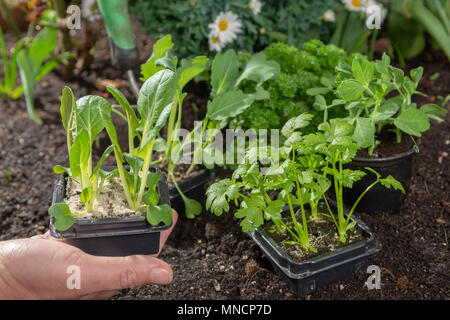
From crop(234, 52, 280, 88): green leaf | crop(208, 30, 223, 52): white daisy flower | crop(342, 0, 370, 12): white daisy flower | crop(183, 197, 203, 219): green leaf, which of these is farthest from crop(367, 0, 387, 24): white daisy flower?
crop(183, 197, 203, 219): green leaf

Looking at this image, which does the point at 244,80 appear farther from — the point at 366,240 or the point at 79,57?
the point at 79,57

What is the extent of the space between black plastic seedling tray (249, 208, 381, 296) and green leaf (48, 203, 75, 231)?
0.47 metres

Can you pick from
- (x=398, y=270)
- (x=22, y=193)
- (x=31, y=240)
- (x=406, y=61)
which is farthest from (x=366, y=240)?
(x=406, y=61)

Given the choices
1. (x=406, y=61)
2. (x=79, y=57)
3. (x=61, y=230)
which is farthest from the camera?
(x=79, y=57)

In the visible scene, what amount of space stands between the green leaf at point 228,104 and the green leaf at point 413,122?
1.31 ft

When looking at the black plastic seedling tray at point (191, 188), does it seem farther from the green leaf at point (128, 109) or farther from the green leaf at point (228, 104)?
the green leaf at point (128, 109)

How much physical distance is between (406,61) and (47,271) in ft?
5.94

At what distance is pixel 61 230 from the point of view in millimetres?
1075

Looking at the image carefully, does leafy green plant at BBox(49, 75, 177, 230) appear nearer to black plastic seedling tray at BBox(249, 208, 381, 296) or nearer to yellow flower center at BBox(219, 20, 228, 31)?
black plastic seedling tray at BBox(249, 208, 381, 296)

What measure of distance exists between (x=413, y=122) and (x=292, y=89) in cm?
40

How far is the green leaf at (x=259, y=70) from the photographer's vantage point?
1491 millimetres

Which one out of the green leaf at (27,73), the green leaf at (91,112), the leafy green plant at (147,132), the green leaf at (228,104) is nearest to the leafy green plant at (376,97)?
the green leaf at (228,104)

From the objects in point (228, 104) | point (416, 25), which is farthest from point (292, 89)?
point (416, 25)

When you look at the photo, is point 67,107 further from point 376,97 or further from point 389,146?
point 389,146
